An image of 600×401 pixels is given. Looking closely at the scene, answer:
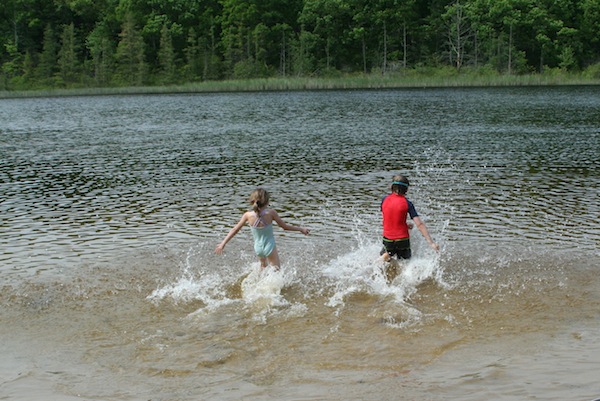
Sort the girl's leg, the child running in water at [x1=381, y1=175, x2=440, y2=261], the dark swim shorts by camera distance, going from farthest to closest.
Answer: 1. the dark swim shorts
2. the girl's leg
3. the child running in water at [x1=381, y1=175, x2=440, y2=261]

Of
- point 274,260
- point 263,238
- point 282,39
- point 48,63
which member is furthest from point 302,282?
point 48,63

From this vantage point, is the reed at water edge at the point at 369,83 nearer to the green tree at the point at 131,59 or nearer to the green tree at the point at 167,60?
the green tree at the point at 167,60

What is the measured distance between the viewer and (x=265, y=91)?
82188 mm

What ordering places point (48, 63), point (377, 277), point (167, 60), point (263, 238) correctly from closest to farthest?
point (263, 238) → point (377, 277) → point (167, 60) → point (48, 63)

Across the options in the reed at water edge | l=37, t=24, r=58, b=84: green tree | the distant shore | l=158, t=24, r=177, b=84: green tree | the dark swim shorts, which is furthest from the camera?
l=37, t=24, r=58, b=84: green tree

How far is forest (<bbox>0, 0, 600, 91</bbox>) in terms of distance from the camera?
97.7 meters

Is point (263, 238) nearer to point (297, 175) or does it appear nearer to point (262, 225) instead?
point (262, 225)

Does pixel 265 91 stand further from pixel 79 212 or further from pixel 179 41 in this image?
pixel 79 212

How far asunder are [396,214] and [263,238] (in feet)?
6.76

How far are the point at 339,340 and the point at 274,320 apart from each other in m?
1.14

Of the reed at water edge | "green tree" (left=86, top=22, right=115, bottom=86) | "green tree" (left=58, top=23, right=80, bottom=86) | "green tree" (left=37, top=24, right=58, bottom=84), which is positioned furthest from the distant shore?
"green tree" (left=37, top=24, right=58, bottom=84)

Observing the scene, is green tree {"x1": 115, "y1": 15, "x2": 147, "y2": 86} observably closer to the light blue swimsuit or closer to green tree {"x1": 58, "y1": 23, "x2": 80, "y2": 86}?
green tree {"x1": 58, "y1": 23, "x2": 80, "y2": 86}

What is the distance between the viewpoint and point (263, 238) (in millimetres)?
10367

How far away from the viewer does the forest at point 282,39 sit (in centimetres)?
9769
